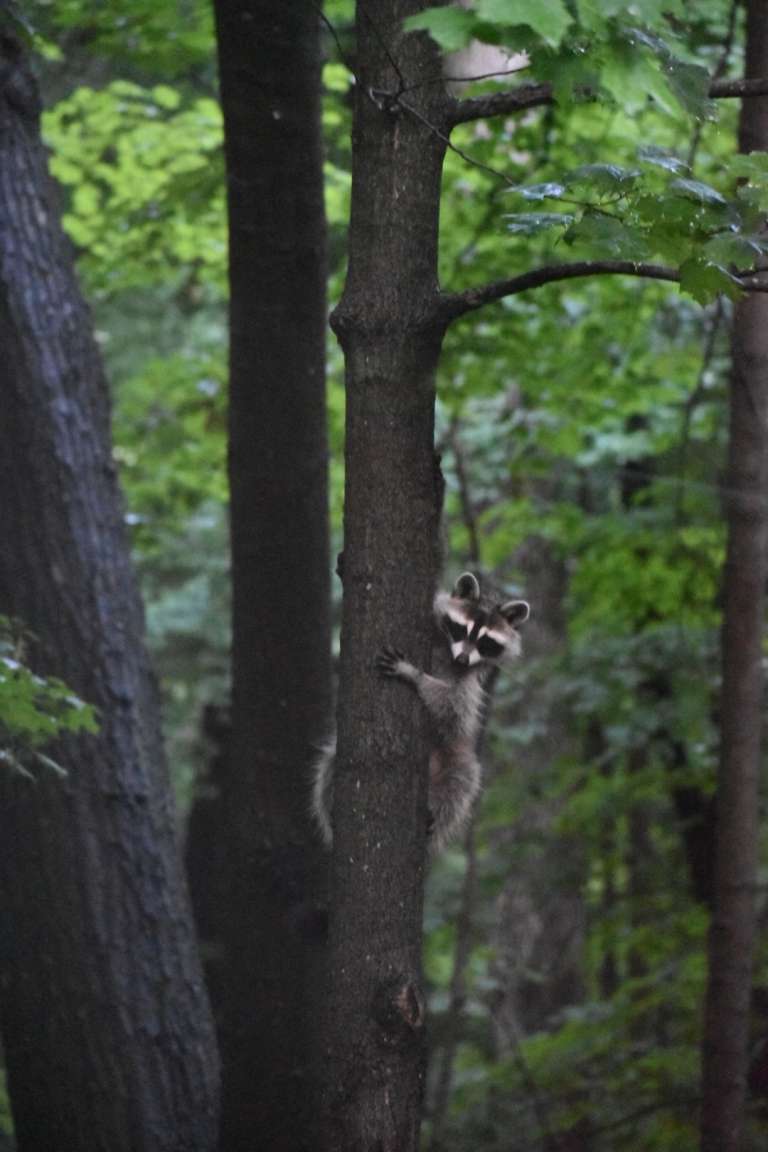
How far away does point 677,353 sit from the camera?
30.5 feet

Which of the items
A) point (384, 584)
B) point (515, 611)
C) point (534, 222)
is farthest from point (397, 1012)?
point (515, 611)

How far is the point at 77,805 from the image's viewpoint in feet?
15.1

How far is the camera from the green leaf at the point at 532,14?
82.5 inches

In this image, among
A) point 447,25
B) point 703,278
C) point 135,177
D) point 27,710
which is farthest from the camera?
point 135,177

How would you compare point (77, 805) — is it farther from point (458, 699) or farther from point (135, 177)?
point (135, 177)

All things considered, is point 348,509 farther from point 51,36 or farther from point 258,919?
point 51,36

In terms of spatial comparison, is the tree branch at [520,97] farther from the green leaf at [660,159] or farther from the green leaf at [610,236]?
the green leaf at [610,236]

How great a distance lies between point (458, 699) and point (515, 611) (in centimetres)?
60

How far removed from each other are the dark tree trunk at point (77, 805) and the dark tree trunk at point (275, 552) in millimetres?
239

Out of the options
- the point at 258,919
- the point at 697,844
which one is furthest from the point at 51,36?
the point at 697,844

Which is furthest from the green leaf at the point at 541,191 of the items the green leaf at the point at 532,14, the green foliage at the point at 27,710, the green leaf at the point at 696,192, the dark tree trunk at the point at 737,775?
the dark tree trunk at the point at 737,775

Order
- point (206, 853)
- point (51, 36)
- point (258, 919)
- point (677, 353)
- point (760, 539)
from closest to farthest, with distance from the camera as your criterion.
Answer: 1. point (258, 919)
2. point (760, 539)
3. point (51, 36)
4. point (206, 853)
5. point (677, 353)

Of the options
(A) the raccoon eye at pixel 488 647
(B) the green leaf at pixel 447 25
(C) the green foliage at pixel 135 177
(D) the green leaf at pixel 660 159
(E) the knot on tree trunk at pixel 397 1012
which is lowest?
(E) the knot on tree trunk at pixel 397 1012

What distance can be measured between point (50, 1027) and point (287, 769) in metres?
1.16
